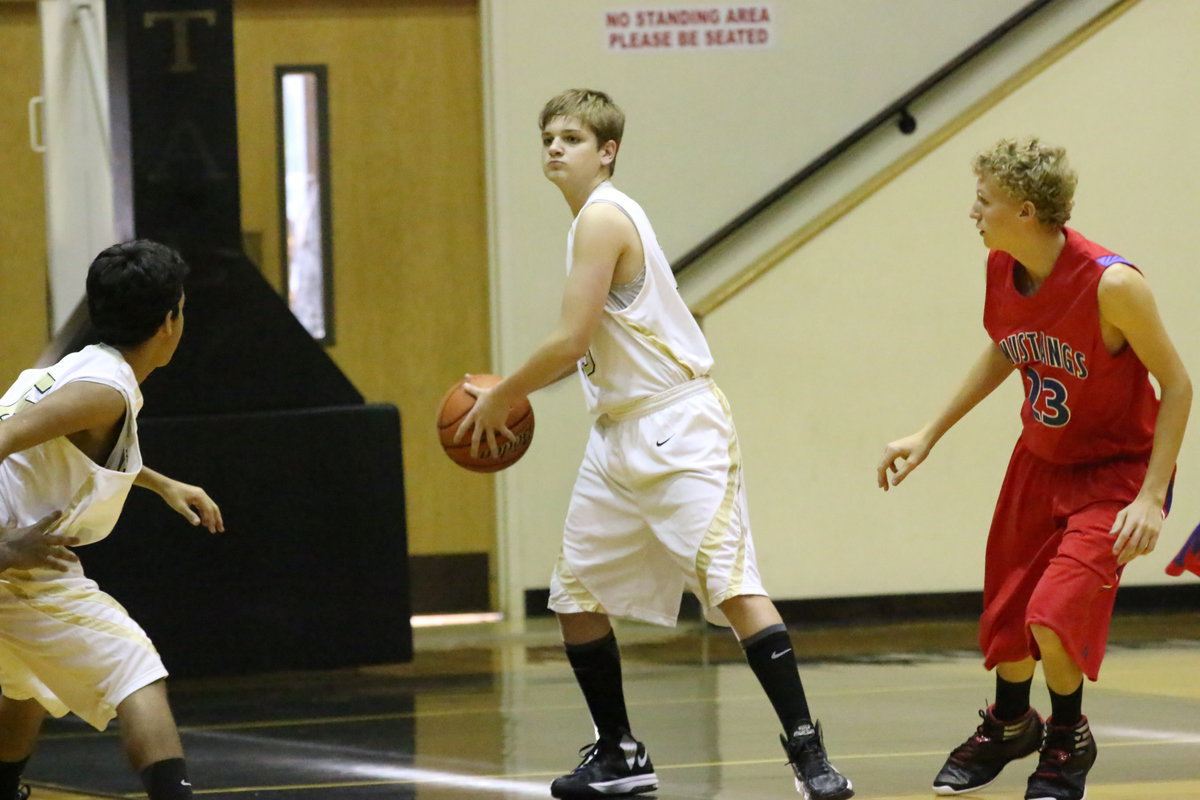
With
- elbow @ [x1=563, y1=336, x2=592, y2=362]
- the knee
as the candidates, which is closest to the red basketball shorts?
the knee

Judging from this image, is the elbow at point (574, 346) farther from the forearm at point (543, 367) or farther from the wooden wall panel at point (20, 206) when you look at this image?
the wooden wall panel at point (20, 206)

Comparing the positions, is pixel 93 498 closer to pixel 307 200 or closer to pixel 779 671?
pixel 779 671

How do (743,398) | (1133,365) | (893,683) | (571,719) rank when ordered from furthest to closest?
(743,398), (893,683), (571,719), (1133,365)

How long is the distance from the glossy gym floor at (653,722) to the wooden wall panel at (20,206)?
1.94 meters

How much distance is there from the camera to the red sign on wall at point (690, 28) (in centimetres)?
636

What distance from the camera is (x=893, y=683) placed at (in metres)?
4.79

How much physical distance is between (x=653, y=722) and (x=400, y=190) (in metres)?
2.90

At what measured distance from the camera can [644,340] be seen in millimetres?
3311

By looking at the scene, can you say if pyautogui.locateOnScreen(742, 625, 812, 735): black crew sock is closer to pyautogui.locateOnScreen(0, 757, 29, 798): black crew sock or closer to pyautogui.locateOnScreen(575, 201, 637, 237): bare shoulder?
pyautogui.locateOnScreen(575, 201, 637, 237): bare shoulder

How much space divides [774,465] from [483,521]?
1332mm

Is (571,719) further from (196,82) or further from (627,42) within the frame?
(627,42)

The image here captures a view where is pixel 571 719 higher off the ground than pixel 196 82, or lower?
lower

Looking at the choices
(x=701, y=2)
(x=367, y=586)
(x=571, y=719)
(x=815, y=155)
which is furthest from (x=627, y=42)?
(x=571, y=719)

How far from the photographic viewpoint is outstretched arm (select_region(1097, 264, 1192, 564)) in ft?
9.98
